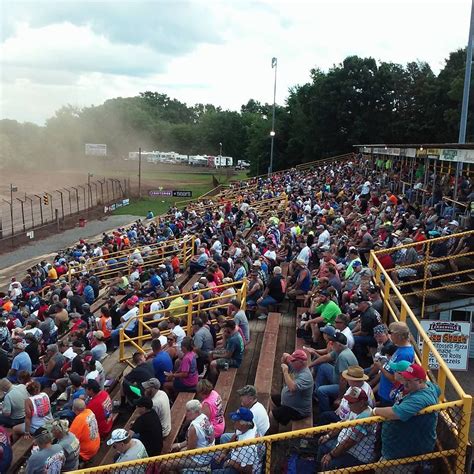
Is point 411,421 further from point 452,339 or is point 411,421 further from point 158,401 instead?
point 452,339

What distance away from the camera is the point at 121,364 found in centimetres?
1059

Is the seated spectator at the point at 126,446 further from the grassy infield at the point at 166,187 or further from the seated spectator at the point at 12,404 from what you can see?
the grassy infield at the point at 166,187

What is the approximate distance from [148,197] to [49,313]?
4750 centimetres

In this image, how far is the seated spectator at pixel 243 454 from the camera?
16.7 feet

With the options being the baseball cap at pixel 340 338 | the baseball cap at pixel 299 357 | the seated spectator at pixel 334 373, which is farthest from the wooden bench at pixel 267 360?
the baseball cap at pixel 340 338

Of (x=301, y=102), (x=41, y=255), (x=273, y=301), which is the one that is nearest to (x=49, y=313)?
(x=273, y=301)

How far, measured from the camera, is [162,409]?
704 cm

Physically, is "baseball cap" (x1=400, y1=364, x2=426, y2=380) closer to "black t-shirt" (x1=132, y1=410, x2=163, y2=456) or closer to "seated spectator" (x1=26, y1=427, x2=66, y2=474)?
"black t-shirt" (x1=132, y1=410, x2=163, y2=456)

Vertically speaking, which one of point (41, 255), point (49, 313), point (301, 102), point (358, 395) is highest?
point (301, 102)

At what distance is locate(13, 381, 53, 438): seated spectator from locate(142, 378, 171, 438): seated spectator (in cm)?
191

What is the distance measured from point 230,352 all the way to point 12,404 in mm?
3569

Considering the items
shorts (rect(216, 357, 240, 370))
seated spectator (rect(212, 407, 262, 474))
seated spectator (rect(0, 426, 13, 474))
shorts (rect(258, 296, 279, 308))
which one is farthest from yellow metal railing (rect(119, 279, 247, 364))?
seated spectator (rect(212, 407, 262, 474))

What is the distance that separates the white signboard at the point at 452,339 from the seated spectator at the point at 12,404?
6.46 m

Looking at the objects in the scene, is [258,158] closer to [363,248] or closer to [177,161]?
[177,161]
